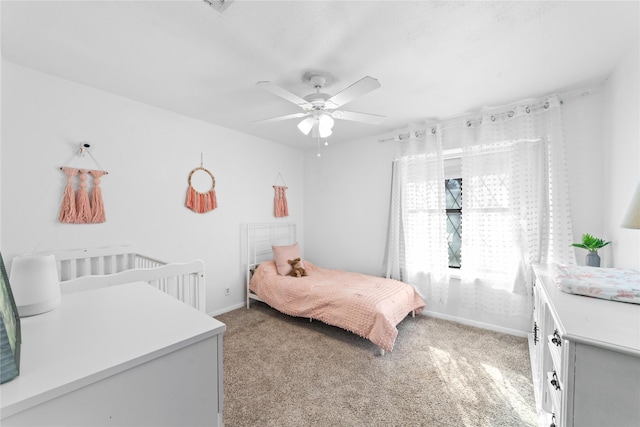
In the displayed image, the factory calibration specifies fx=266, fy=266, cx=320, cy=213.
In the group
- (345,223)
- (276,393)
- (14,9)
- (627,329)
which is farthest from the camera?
(345,223)

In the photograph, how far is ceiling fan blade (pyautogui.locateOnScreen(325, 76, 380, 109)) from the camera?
5.37 ft

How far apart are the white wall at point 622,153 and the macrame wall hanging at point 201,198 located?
3.52 meters

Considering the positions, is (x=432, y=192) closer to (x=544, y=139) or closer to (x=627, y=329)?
(x=544, y=139)

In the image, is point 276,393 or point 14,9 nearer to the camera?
point 14,9

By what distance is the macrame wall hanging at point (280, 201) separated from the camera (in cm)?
401

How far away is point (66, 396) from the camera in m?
0.55

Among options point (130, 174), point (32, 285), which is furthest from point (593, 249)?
point (130, 174)

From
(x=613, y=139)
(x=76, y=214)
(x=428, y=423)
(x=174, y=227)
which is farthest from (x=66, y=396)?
(x=613, y=139)

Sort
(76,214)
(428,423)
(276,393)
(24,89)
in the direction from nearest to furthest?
(428,423) → (276,393) → (24,89) → (76,214)

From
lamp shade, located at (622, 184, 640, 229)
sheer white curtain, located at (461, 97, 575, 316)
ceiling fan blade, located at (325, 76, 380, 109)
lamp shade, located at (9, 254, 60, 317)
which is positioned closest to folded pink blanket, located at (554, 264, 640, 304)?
lamp shade, located at (622, 184, 640, 229)

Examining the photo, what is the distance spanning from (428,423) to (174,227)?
9.24 ft

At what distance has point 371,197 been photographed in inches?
146

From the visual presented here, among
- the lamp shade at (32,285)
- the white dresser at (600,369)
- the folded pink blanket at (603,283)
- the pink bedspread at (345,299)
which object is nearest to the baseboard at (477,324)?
the pink bedspread at (345,299)

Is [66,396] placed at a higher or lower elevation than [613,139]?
lower
